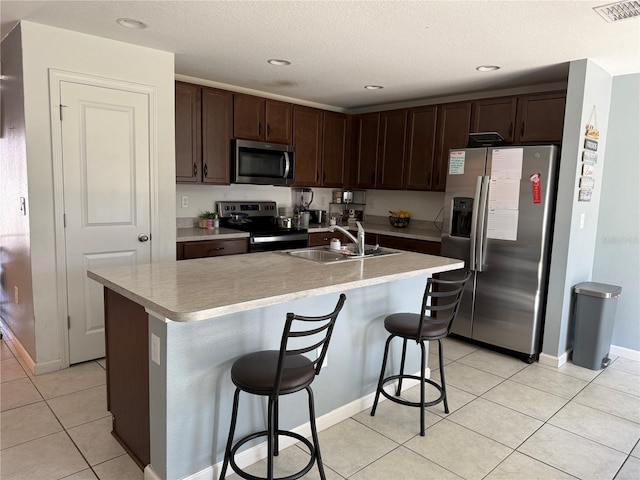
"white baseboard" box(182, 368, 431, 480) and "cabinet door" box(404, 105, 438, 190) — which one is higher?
"cabinet door" box(404, 105, 438, 190)

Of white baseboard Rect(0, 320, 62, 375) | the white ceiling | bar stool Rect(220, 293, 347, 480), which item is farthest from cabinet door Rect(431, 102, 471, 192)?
white baseboard Rect(0, 320, 62, 375)

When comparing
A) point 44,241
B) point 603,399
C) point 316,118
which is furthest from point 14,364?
point 603,399

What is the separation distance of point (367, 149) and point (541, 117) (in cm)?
200

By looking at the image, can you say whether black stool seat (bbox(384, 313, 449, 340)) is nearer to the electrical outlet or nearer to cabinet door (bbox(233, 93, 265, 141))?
the electrical outlet

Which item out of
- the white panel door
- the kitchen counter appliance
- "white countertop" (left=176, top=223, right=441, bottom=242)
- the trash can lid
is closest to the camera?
the white panel door

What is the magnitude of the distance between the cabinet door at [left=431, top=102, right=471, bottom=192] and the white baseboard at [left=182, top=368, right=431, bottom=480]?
2182 mm

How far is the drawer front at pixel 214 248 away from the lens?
3.76m

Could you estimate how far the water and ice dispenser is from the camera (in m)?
3.89

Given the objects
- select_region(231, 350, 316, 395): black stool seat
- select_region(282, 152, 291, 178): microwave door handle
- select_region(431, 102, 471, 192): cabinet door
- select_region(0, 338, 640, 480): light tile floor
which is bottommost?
select_region(0, 338, 640, 480): light tile floor

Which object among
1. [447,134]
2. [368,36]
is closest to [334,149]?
[447,134]

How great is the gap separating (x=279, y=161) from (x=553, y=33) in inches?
107

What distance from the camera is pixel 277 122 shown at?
464cm

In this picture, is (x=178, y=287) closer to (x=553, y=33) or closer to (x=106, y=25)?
(x=106, y=25)

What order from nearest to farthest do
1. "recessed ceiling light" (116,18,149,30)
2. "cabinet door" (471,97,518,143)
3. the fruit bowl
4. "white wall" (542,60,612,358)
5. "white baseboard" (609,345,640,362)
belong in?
"recessed ceiling light" (116,18,149,30) → "white wall" (542,60,612,358) → "white baseboard" (609,345,640,362) → "cabinet door" (471,97,518,143) → the fruit bowl
